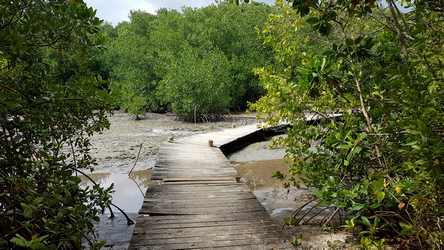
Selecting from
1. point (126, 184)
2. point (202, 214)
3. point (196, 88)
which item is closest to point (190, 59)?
point (196, 88)

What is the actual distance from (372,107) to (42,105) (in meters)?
3.07

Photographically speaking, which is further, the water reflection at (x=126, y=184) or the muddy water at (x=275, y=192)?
the water reflection at (x=126, y=184)

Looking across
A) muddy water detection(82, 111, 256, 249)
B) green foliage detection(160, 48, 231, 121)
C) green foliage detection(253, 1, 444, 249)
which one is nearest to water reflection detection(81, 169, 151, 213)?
muddy water detection(82, 111, 256, 249)

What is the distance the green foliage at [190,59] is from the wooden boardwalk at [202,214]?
13.6 m

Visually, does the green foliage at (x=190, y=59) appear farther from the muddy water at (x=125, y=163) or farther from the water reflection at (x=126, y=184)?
the water reflection at (x=126, y=184)

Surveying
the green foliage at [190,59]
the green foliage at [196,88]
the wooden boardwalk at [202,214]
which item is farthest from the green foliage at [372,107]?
the green foliage at [190,59]

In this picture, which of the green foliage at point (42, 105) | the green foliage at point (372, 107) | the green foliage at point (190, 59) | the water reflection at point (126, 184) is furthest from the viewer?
the green foliage at point (190, 59)

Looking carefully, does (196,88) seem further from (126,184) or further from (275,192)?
(275,192)

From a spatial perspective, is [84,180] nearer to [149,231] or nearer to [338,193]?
[149,231]

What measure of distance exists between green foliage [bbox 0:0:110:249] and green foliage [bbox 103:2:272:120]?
17534mm

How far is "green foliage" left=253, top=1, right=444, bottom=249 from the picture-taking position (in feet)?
7.70

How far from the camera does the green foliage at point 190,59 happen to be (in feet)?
68.7

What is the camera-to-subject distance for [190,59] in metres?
20.9

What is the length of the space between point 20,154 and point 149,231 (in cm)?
203
